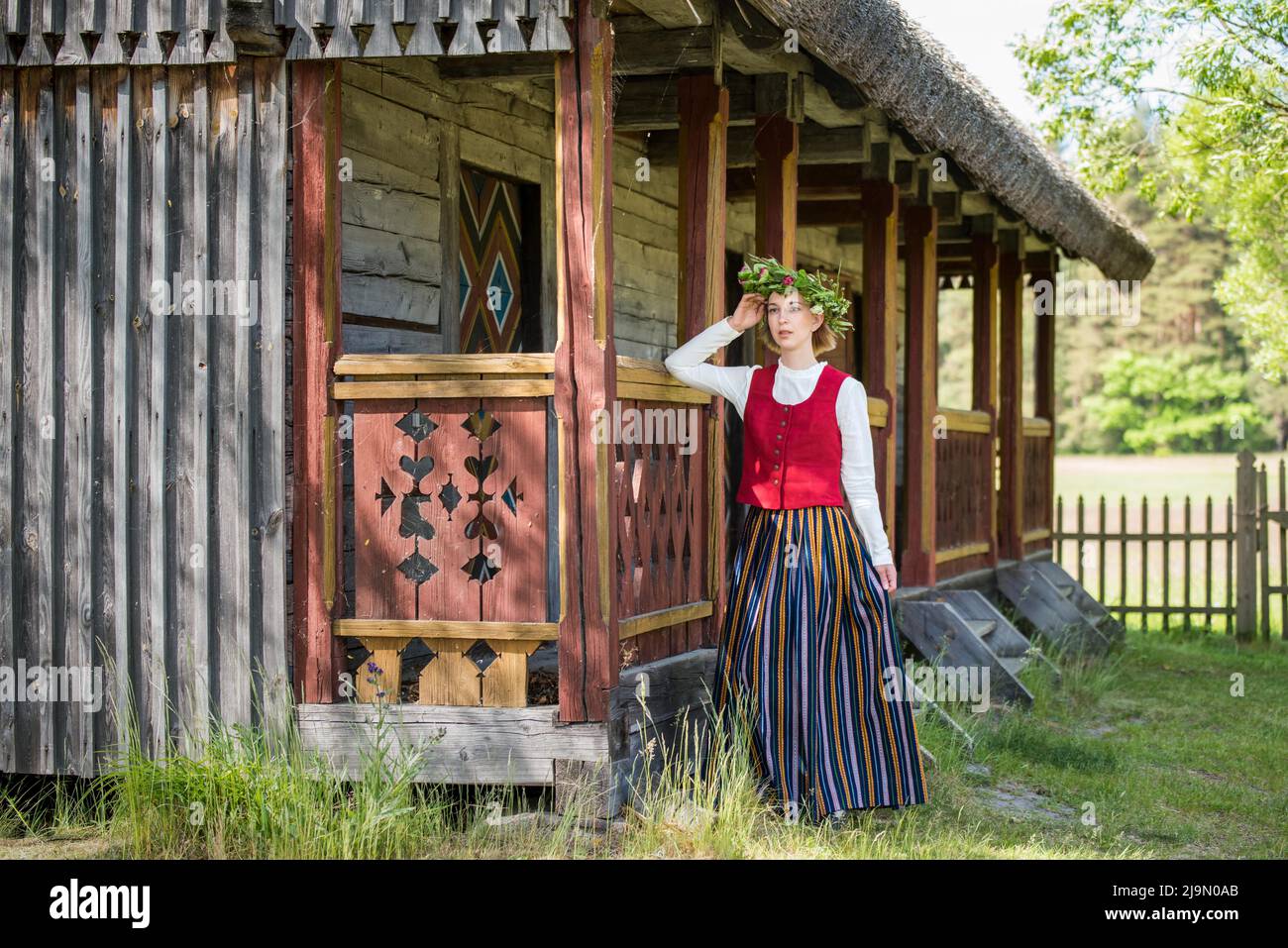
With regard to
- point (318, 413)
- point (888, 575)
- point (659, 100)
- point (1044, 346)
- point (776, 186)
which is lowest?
point (888, 575)

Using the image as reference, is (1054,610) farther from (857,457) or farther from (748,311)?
(748,311)

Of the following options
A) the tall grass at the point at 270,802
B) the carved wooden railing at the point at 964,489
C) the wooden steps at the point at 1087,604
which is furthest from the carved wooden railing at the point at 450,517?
the wooden steps at the point at 1087,604

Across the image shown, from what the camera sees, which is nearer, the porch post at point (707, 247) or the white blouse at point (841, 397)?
the white blouse at point (841, 397)

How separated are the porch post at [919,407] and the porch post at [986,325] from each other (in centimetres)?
142

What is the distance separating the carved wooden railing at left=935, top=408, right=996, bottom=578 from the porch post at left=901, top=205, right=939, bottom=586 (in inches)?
12.0

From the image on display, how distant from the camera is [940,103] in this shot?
718 centimetres

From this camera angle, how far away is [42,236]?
5.55 m

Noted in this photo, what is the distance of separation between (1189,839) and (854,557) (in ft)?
6.35

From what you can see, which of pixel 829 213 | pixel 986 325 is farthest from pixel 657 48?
pixel 986 325

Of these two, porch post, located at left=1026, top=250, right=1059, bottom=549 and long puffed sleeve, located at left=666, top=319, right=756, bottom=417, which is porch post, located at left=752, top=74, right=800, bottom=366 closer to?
long puffed sleeve, located at left=666, top=319, right=756, bottom=417

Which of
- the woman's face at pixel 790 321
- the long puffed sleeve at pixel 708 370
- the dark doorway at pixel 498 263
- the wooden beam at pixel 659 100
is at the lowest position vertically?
the long puffed sleeve at pixel 708 370

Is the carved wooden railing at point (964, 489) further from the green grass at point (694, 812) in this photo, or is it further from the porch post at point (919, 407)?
the green grass at point (694, 812)

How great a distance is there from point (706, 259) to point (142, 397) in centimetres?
236

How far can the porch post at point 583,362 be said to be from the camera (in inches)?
197
